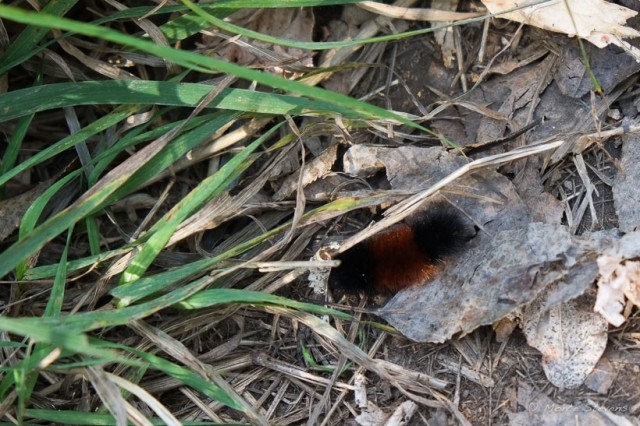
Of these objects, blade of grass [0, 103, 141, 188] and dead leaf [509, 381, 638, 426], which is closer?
dead leaf [509, 381, 638, 426]

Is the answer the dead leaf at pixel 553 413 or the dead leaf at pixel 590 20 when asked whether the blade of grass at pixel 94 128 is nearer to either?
the dead leaf at pixel 590 20

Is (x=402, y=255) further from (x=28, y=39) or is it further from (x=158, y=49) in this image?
(x=28, y=39)

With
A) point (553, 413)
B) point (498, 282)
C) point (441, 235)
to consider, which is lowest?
point (553, 413)

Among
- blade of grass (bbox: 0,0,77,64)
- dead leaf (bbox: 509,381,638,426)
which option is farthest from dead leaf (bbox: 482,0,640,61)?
blade of grass (bbox: 0,0,77,64)

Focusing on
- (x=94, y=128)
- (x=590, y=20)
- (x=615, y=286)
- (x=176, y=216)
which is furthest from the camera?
(x=94, y=128)

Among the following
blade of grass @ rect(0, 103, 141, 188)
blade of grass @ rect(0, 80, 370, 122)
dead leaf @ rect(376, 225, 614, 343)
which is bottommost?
dead leaf @ rect(376, 225, 614, 343)

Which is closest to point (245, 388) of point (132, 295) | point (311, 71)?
point (132, 295)

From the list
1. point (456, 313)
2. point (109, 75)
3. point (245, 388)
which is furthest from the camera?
point (109, 75)

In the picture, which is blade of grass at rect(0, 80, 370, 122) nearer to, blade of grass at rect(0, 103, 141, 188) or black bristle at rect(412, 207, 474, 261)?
blade of grass at rect(0, 103, 141, 188)

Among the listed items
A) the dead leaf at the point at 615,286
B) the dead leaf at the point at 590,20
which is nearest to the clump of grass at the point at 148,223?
the dead leaf at the point at 615,286

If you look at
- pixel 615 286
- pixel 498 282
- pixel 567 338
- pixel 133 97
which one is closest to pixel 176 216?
pixel 133 97

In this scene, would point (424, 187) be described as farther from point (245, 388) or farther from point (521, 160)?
point (245, 388)
